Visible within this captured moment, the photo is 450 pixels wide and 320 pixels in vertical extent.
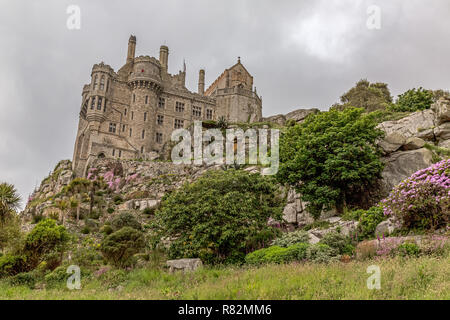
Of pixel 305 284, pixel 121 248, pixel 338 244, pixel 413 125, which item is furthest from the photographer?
pixel 413 125

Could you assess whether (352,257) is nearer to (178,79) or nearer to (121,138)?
(121,138)

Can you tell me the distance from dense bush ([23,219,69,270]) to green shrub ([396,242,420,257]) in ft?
53.4

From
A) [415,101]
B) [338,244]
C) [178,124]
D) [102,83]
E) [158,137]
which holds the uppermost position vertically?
[102,83]

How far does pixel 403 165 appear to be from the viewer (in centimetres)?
2103

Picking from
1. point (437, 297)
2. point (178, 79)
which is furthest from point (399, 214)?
point (178, 79)

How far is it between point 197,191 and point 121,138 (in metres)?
34.6

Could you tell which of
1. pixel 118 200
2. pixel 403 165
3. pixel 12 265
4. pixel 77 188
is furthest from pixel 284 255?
pixel 77 188

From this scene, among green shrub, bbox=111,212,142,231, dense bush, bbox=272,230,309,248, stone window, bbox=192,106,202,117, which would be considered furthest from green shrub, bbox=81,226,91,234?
stone window, bbox=192,106,202,117

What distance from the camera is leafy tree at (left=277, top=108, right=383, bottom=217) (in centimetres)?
1917

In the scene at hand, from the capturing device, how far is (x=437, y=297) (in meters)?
8.36

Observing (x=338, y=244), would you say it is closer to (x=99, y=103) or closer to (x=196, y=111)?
(x=99, y=103)

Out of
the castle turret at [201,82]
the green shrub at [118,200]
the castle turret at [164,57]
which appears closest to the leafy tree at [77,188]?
the green shrub at [118,200]

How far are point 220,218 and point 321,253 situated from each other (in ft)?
17.5

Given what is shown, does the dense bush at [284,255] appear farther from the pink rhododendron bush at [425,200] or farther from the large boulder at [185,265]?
the pink rhododendron bush at [425,200]
